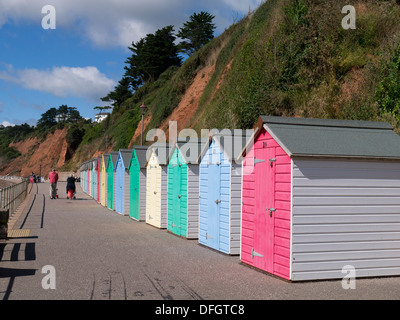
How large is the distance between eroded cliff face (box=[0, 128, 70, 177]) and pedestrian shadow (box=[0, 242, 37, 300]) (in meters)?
81.2

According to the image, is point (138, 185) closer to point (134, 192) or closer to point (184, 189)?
point (134, 192)

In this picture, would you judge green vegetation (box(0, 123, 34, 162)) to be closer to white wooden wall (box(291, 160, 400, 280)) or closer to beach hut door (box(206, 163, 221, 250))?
beach hut door (box(206, 163, 221, 250))

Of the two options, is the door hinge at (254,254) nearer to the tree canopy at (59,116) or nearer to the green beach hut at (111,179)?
the green beach hut at (111,179)

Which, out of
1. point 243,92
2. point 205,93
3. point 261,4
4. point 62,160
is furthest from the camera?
point 62,160

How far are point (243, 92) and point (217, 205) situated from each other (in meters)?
14.4

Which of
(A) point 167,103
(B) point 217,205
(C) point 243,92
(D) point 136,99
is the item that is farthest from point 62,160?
(B) point 217,205

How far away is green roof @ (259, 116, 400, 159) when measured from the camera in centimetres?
802

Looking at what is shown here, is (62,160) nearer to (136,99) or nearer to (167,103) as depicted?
(136,99)

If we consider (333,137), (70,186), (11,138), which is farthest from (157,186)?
(11,138)

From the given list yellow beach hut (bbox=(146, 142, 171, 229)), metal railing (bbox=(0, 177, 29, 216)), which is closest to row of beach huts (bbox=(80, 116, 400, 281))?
yellow beach hut (bbox=(146, 142, 171, 229))

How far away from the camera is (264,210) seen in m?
8.68

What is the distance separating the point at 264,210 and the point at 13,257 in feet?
17.6

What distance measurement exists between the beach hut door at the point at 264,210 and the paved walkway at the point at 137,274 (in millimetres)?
314

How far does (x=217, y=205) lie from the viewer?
1127cm
